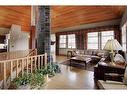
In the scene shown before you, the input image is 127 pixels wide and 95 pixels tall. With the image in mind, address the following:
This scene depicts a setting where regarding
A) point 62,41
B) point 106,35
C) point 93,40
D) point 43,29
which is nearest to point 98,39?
point 93,40

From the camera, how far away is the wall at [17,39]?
809cm

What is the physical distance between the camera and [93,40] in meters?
9.43

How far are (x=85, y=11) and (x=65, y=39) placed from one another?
4821 millimetres

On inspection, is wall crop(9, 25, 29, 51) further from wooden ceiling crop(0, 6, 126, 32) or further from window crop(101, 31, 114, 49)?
window crop(101, 31, 114, 49)

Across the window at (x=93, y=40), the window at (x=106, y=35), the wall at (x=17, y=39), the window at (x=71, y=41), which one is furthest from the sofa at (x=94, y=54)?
the wall at (x=17, y=39)

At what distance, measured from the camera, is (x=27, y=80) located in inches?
123

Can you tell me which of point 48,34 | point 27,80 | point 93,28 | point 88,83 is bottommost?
point 88,83

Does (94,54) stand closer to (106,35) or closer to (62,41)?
(106,35)

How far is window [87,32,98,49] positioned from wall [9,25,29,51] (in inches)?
176

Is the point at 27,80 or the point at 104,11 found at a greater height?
the point at 104,11

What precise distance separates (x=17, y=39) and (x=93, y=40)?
512 centimetres
